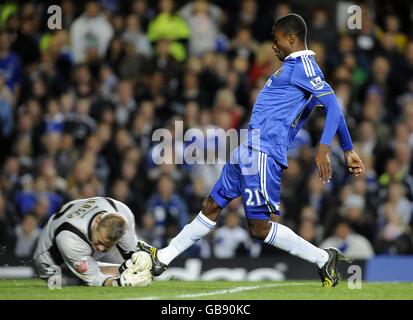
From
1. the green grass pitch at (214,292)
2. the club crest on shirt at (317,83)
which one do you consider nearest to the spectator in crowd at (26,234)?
the green grass pitch at (214,292)

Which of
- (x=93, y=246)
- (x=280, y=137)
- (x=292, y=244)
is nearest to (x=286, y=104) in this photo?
(x=280, y=137)

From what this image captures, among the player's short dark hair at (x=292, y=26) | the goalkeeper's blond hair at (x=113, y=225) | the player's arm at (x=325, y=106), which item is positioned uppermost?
the player's short dark hair at (x=292, y=26)

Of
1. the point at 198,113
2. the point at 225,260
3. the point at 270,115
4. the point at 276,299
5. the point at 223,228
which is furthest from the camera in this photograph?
the point at 198,113

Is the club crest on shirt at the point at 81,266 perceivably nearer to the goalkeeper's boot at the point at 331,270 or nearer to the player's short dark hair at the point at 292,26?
the goalkeeper's boot at the point at 331,270

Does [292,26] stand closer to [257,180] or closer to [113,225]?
[257,180]

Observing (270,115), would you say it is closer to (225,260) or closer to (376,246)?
(225,260)

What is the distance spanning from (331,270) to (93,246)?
2.05 metres

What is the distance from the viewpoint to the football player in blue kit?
926 cm

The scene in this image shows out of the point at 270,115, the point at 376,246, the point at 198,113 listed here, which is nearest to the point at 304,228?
the point at 376,246

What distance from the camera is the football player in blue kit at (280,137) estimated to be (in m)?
9.26

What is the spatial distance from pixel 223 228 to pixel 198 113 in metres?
1.91

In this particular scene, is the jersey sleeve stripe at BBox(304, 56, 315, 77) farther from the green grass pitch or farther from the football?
the football

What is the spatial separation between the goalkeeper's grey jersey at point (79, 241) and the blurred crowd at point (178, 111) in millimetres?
3101

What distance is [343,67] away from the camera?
15.9 m
